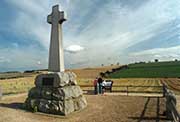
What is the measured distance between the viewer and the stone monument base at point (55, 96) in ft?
40.3

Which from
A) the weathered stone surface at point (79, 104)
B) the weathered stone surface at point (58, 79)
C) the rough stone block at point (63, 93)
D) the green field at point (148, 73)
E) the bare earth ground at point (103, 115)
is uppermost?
the green field at point (148, 73)

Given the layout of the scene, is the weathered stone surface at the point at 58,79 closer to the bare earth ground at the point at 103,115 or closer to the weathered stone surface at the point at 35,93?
the weathered stone surface at the point at 35,93

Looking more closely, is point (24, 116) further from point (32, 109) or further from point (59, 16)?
point (59, 16)

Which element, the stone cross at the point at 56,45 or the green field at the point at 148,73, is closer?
the stone cross at the point at 56,45

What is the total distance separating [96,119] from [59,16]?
21.6 ft

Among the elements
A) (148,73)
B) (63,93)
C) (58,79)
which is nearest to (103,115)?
(63,93)

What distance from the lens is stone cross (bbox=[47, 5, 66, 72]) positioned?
1324cm

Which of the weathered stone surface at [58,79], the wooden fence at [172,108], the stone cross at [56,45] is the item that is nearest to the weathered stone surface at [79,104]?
the weathered stone surface at [58,79]

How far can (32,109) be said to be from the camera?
12.8 meters

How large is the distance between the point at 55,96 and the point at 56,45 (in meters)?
3.03

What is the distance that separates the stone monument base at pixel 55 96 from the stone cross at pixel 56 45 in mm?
574

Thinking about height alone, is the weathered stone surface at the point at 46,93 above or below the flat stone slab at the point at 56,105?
above

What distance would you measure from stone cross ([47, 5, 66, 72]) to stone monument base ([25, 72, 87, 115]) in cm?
57

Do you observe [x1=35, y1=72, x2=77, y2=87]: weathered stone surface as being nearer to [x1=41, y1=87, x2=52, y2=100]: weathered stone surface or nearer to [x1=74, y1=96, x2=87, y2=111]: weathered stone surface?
[x1=41, y1=87, x2=52, y2=100]: weathered stone surface
